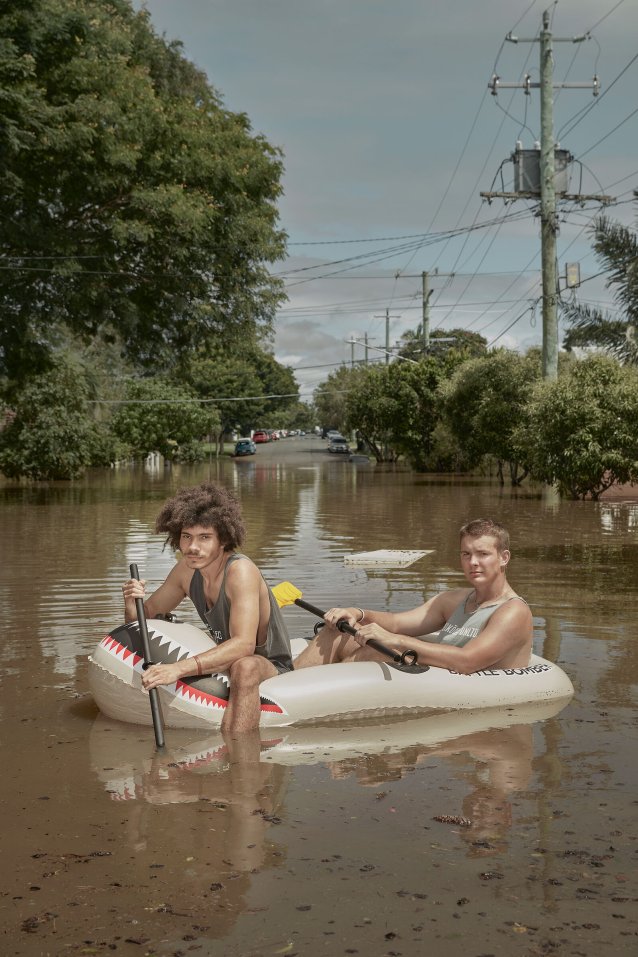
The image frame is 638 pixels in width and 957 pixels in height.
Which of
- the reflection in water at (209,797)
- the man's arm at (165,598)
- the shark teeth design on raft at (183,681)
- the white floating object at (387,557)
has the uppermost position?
the man's arm at (165,598)

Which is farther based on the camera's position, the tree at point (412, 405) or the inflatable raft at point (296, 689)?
the tree at point (412, 405)

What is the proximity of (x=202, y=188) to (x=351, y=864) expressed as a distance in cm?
2559

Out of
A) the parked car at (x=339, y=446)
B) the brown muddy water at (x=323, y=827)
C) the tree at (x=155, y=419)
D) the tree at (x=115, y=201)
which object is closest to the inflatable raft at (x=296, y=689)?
the brown muddy water at (x=323, y=827)

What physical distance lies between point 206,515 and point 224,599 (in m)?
0.51

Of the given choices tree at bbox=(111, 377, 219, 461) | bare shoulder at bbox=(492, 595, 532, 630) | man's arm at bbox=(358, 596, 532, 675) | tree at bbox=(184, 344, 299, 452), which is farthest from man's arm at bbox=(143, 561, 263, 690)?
tree at bbox=(184, 344, 299, 452)

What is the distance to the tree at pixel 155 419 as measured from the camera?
6831 centimetres

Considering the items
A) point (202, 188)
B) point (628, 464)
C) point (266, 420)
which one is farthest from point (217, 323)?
point (266, 420)

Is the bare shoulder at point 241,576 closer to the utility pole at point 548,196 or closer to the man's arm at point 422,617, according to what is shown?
the man's arm at point 422,617

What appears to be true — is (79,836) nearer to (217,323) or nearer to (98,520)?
(98,520)

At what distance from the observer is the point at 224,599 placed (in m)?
6.94

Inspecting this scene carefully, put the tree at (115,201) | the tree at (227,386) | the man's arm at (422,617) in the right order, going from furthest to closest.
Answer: the tree at (227,386) → the tree at (115,201) → the man's arm at (422,617)

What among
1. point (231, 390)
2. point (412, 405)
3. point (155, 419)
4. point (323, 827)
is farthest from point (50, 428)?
point (231, 390)

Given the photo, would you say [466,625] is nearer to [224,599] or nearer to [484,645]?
[484,645]

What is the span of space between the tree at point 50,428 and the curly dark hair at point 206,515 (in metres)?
36.9
